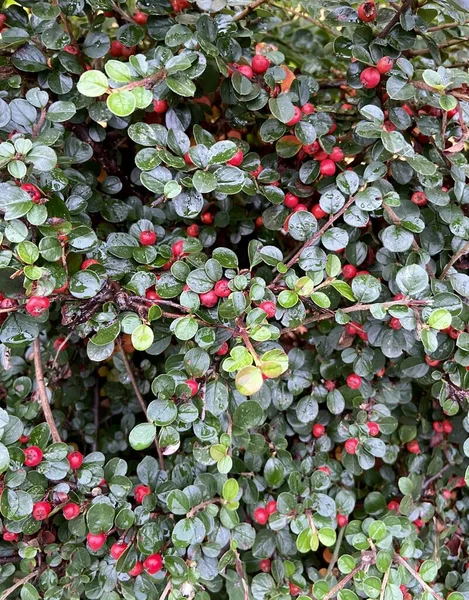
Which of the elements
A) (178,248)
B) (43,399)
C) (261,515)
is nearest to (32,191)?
(178,248)

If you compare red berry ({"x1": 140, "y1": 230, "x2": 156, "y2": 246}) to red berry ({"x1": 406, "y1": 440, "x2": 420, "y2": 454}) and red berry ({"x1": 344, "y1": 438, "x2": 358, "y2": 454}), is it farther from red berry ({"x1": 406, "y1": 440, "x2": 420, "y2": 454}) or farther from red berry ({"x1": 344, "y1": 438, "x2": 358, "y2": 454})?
red berry ({"x1": 406, "y1": 440, "x2": 420, "y2": 454})

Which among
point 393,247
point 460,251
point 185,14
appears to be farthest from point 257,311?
point 185,14

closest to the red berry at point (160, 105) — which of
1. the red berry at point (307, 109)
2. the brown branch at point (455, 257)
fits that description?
the red berry at point (307, 109)

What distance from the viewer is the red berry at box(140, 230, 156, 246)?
0.89m

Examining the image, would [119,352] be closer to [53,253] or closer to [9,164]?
[53,253]

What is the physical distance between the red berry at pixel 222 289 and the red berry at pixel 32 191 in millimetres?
302

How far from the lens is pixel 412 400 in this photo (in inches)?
45.8

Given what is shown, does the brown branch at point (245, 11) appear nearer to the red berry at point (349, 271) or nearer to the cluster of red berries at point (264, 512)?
the red berry at point (349, 271)

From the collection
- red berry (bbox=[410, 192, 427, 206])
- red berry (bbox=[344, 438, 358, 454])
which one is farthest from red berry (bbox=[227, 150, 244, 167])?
red berry (bbox=[344, 438, 358, 454])

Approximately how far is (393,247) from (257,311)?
28 cm

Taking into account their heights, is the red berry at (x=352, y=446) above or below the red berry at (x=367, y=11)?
below

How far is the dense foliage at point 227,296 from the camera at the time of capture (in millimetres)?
789

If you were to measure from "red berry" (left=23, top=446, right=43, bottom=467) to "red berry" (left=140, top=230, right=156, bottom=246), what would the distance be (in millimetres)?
381

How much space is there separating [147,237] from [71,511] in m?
0.47
